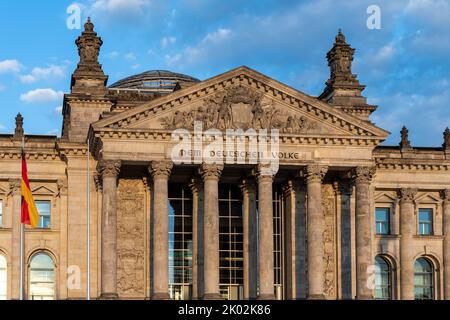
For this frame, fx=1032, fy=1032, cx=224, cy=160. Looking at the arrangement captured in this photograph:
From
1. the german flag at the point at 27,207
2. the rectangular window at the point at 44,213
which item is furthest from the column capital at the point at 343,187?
the german flag at the point at 27,207

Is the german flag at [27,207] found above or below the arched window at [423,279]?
above

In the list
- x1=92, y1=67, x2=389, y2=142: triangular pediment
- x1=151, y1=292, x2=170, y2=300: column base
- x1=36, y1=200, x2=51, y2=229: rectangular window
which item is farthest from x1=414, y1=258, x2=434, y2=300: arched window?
x1=36, y1=200, x2=51, y2=229: rectangular window

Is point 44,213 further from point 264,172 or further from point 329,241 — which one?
point 329,241

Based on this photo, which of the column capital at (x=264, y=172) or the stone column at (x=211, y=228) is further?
the column capital at (x=264, y=172)

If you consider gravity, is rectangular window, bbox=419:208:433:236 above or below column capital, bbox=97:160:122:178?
below

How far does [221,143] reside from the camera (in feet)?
213

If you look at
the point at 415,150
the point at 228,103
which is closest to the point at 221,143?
the point at 228,103

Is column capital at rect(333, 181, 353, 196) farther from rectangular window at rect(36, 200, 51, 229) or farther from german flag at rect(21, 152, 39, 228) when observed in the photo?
german flag at rect(21, 152, 39, 228)

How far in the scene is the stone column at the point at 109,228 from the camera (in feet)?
206

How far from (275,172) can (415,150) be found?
14.1 meters

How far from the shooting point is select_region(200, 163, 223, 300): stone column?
6366 centimetres

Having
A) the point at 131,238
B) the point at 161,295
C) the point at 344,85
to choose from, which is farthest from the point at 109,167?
the point at 344,85

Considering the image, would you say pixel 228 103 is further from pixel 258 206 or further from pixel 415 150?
pixel 415 150

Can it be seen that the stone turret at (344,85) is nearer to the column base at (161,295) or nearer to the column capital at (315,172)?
the column capital at (315,172)
